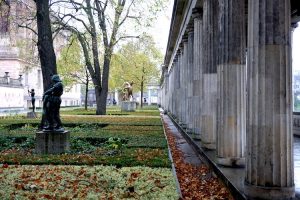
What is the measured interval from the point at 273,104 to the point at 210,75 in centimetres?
560

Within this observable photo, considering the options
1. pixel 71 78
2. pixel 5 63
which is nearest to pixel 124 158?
pixel 71 78

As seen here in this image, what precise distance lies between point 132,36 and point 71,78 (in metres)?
18.4

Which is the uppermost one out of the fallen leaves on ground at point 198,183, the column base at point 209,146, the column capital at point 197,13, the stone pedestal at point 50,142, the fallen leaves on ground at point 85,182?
the column capital at point 197,13

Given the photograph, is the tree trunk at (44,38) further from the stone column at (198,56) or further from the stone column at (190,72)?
the stone column at (190,72)

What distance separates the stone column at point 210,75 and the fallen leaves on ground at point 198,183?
1548mm

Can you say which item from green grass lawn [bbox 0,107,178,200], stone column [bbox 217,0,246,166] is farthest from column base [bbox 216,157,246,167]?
green grass lawn [bbox 0,107,178,200]

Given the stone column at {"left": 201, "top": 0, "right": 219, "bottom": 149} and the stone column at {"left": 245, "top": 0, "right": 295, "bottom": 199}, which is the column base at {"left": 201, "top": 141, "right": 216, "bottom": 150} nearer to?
the stone column at {"left": 201, "top": 0, "right": 219, "bottom": 149}

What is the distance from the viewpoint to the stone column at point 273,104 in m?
5.52

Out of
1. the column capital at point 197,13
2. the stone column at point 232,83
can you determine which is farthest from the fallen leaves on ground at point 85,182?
the column capital at point 197,13

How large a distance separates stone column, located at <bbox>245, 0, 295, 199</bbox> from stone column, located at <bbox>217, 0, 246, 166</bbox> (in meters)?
2.44

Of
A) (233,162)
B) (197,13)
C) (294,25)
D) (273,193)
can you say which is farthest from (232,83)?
(294,25)

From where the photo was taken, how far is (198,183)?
25.4 feet

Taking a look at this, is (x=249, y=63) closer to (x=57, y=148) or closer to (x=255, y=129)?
(x=255, y=129)

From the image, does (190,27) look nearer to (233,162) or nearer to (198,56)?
(198,56)
